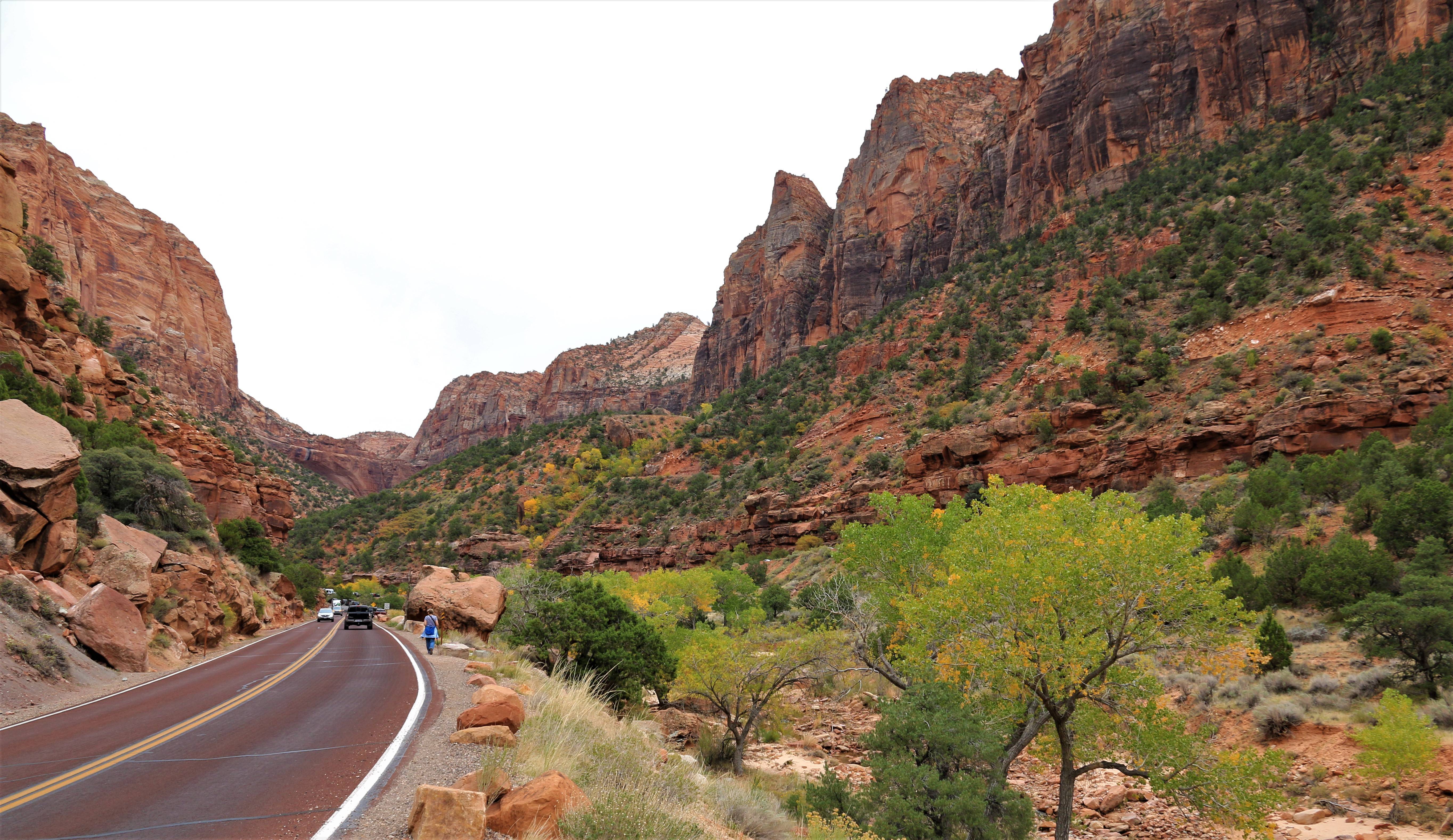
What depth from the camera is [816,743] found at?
20.8m

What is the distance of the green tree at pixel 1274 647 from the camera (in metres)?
15.9

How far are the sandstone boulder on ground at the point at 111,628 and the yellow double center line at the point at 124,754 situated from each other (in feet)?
12.9

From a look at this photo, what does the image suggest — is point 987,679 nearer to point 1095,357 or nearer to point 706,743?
point 706,743

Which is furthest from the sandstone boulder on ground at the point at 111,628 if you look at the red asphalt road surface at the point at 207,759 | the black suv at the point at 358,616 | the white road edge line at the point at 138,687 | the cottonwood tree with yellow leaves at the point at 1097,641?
the black suv at the point at 358,616

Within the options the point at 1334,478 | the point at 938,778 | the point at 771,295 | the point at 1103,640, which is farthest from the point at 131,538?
the point at 771,295

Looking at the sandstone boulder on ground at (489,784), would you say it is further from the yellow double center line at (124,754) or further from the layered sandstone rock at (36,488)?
the layered sandstone rock at (36,488)

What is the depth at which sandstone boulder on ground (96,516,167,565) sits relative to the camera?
1809cm

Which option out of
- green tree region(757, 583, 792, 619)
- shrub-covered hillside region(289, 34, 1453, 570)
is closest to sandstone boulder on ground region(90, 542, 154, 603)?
green tree region(757, 583, 792, 619)

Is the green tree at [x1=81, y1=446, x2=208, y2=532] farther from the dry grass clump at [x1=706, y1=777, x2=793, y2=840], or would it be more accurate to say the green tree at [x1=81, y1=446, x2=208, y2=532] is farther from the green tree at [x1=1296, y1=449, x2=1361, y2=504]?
the green tree at [x1=1296, y1=449, x2=1361, y2=504]

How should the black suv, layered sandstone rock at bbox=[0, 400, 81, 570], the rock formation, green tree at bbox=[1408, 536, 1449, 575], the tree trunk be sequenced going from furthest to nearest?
the rock formation
the black suv
green tree at bbox=[1408, 536, 1449, 575]
layered sandstone rock at bbox=[0, 400, 81, 570]
the tree trunk

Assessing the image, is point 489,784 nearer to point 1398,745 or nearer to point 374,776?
point 374,776

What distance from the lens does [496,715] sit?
8.32 m

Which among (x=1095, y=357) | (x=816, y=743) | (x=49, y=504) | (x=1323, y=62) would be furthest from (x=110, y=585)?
(x=1323, y=62)

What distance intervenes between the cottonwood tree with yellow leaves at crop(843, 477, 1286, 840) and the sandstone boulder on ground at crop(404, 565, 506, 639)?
699 inches
